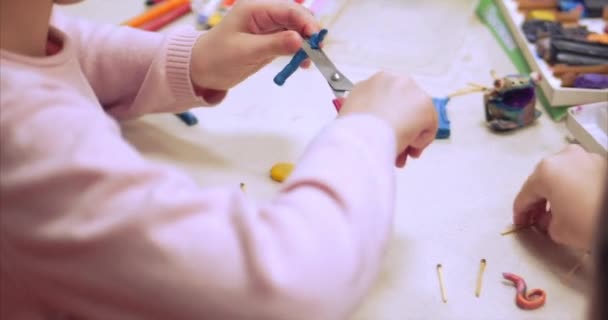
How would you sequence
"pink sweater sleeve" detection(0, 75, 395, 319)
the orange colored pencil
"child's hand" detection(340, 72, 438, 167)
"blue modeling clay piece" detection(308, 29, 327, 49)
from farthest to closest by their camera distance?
the orange colored pencil
"blue modeling clay piece" detection(308, 29, 327, 49)
"child's hand" detection(340, 72, 438, 167)
"pink sweater sleeve" detection(0, 75, 395, 319)

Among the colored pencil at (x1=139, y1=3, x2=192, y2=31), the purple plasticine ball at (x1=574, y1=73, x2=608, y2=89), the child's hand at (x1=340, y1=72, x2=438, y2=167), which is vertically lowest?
the colored pencil at (x1=139, y1=3, x2=192, y2=31)

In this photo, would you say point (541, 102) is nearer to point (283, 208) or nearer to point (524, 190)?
point (524, 190)

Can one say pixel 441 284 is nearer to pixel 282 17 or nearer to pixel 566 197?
pixel 566 197

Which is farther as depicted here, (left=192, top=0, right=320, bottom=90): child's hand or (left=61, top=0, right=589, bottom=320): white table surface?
(left=192, top=0, right=320, bottom=90): child's hand

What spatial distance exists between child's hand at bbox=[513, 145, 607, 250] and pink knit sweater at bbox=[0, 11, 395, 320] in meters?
0.16

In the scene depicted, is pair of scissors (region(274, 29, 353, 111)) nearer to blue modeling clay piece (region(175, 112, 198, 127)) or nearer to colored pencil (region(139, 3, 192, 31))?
blue modeling clay piece (region(175, 112, 198, 127))

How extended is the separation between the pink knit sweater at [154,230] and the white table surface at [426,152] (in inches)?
4.4

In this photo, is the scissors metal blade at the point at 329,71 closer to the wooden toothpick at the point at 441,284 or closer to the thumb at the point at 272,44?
the thumb at the point at 272,44

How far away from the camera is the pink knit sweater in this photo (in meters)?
0.35

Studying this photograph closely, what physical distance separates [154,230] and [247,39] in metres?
0.29

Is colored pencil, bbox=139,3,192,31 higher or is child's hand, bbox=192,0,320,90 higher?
child's hand, bbox=192,0,320,90

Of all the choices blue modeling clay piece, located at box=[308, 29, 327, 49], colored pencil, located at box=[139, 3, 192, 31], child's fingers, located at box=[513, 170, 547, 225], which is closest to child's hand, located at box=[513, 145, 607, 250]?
child's fingers, located at box=[513, 170, 547, 225]


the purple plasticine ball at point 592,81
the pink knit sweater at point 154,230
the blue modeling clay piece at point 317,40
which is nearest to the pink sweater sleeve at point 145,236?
the pink knit sweater at point 154,230

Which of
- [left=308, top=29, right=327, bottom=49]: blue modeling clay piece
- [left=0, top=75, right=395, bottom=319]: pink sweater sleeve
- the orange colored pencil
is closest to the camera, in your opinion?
[left=0, top=75, right=395, bottom=319]: pink sweater sleeve
